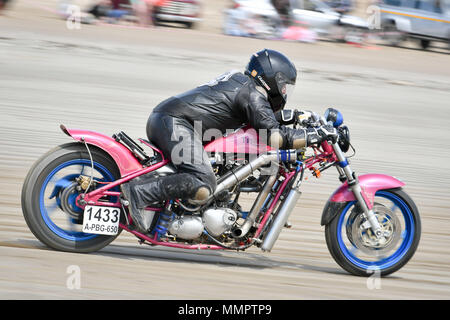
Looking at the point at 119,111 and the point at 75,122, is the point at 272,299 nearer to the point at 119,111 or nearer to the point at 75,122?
the point at 75,122

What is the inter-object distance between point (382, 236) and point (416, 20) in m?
19.2

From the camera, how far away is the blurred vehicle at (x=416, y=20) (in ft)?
76.4

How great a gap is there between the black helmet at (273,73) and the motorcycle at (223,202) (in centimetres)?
25

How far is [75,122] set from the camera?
36.2 ft

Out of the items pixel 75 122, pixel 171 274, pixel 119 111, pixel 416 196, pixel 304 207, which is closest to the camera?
pixel 171 274

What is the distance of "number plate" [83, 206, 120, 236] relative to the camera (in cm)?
543

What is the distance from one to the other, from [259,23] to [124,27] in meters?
4.22

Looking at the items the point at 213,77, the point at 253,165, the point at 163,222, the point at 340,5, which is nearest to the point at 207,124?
the point at 253,165

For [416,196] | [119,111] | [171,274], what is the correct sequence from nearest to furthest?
[171,274], [416,196], [119,111]

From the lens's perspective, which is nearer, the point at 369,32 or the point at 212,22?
the point at 369,32

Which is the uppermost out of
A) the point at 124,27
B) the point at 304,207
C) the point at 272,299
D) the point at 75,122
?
the point at 124,27

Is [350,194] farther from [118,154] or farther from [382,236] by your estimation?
[118,154]

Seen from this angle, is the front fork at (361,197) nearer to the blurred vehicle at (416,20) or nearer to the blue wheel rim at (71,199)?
A: the blue wheel rim at (71,199)

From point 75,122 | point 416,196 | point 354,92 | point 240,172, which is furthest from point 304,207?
point 354,92
